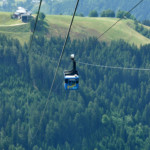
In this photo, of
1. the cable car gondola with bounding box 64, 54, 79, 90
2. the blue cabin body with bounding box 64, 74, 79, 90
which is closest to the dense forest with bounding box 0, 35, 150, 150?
the blue cabin body with bounding box 64, 74, 79, 90

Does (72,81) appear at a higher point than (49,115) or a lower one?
higher

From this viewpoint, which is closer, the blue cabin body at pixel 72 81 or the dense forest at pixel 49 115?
the blue cabin body at pixel 72 81

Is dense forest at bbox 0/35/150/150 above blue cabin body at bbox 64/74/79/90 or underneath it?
underneath

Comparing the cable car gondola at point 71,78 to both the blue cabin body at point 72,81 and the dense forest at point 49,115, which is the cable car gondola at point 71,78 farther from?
the dense forest at point 49,115

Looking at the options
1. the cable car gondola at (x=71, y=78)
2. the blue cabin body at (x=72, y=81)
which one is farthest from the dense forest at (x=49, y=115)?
the cable car gondola at (x=71, y=78)

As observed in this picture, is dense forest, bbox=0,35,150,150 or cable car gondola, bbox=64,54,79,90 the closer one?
cable car gondola, bbox=64,54,79,90

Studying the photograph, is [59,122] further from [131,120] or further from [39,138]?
[131,120]

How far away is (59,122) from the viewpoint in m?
180

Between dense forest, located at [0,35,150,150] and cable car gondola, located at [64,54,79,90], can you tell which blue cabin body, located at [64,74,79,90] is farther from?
dense forest, located at [0,35,150,150]

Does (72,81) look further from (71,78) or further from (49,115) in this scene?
(49,115)

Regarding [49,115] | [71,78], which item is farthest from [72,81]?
[49,115]

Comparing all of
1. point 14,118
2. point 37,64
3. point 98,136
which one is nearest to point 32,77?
point 37,64

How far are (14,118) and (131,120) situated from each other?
52.3m

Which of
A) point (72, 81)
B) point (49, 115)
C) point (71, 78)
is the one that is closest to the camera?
point (71, 78)
